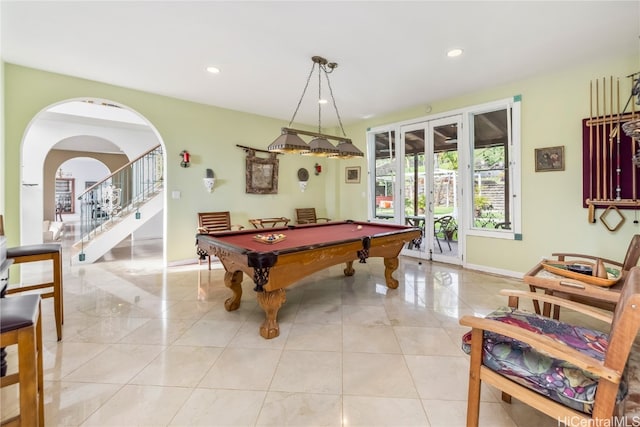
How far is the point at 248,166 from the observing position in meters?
5.66

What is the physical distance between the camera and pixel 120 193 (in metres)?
6.35

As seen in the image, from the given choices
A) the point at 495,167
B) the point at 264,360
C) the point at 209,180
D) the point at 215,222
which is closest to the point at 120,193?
the point at 209,180

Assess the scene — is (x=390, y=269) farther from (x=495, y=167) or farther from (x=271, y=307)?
(x=495, y=167)

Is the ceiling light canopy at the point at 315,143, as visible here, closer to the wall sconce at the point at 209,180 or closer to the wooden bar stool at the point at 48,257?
the wooden bar stool at the point at 48,257

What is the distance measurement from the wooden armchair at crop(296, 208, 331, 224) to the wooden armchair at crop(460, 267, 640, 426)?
498cm

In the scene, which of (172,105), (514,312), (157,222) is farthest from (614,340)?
(157,222)

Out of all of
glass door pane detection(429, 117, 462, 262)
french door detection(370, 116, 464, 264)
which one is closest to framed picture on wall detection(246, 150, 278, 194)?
french door detection(370, 116, 464, 264)

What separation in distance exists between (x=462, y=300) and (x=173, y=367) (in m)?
2.99

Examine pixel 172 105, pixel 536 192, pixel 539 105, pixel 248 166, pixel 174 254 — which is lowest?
pixel 174 254

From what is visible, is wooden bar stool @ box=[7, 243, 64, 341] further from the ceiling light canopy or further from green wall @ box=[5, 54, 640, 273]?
the ceiling light canopy

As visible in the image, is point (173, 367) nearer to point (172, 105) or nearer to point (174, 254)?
point (174, 254)

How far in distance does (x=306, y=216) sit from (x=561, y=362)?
5422 millimetres

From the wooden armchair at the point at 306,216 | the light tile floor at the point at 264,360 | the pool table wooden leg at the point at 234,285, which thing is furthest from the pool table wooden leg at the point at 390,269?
the wooden armchair at the point at 306,216

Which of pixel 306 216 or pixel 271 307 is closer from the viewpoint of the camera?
pixel 271 307
